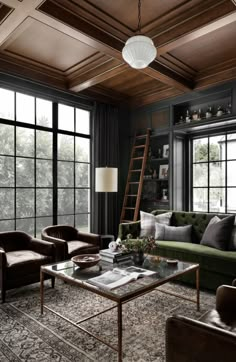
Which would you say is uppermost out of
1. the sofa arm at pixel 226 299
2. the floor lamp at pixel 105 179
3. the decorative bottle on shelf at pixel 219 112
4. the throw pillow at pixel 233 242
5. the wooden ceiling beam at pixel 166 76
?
the wooden ceiling beam at pixel 166 76

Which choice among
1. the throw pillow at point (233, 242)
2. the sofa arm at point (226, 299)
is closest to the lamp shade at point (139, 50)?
the sofa arm at point (226, 299)

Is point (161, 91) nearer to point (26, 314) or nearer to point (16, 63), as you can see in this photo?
point (16, 63)

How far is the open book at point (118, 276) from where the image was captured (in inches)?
87.4

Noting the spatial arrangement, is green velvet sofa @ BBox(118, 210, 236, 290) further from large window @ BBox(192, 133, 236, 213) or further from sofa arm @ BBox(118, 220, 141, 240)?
large window @ BBox(192, 133, 236, 213)

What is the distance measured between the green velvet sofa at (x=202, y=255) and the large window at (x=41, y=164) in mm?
1293

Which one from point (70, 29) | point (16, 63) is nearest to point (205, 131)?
point (70, 29)

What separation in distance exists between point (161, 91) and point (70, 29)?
2519mm

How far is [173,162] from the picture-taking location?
196 inches

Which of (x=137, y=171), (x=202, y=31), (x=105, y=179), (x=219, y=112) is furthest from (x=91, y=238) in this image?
(x=202, y=31)

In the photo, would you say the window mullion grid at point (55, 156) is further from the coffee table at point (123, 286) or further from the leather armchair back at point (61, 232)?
the coffee table at point (123, 286)

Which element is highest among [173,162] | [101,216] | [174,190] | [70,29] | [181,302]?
[70,29]

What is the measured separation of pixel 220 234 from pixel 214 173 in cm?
165

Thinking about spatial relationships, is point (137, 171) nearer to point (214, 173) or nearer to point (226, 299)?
point (214, 173)

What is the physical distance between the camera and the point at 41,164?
182 inches
